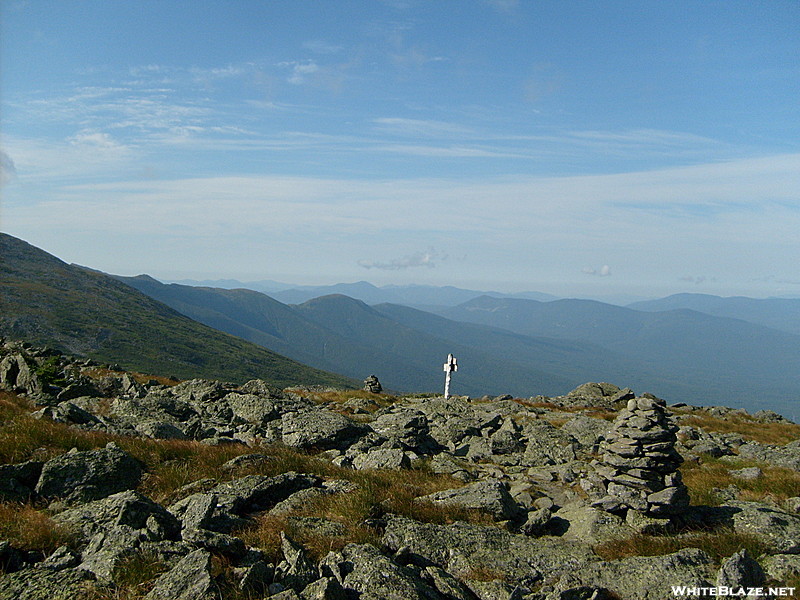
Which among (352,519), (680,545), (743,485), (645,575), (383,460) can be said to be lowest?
(743,485)

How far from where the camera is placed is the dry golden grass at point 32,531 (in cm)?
738

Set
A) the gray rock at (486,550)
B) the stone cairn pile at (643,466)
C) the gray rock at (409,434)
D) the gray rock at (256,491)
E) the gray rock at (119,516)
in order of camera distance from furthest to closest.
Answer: the gray rock at (409,434) < the stone cairn pile at (643,466) < the gray rock at (256,491) < the gray rock at (486,550) < the gray rock at (119,516)

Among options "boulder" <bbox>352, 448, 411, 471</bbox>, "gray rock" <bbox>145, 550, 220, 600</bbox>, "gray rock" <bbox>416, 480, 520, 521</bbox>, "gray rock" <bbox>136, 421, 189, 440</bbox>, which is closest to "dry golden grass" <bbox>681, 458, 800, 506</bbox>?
"gray rock" <bbox>416, 480, 520, 521</bbox>

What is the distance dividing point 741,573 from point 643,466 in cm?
550

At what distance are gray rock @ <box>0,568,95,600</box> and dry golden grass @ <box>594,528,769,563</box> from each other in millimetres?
9028

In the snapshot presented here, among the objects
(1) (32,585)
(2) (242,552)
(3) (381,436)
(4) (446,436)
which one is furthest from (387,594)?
(4) (446,436)

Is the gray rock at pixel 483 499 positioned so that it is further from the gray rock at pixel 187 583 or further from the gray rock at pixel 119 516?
the gray rock at pixel 187 583

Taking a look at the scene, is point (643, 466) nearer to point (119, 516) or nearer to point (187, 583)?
point (187, 583)

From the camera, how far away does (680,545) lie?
9.83 metres

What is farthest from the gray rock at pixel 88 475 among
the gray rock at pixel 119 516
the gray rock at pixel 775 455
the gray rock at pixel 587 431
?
the gray rock at pixel 775 455

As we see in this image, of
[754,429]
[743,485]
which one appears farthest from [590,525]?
[754,429]

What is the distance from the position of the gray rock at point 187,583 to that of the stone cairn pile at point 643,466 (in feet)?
30.9

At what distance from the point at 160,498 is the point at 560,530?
9181 millimetres

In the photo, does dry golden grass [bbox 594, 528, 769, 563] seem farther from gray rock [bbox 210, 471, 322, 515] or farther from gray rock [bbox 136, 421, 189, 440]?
gray rock [bbox 136, 421, 189, 440]
